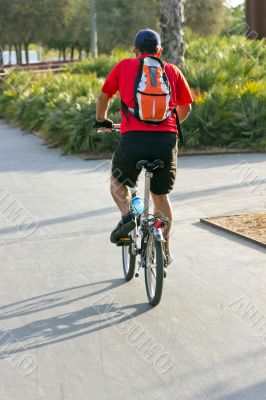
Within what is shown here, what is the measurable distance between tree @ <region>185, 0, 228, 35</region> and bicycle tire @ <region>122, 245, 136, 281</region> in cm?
4747

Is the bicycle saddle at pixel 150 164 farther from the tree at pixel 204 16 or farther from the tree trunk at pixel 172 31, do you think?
the tree at pixel 204 16

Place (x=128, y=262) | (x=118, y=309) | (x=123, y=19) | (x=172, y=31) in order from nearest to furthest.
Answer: (x=118, y=309) → (x=128, y=262) → (x=172, y=31) → (x=123, y=19)

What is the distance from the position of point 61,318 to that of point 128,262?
3.70ft

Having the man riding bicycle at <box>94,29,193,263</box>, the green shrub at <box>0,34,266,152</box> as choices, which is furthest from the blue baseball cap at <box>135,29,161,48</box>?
the green shrub at <box>0,34,266,152</box>

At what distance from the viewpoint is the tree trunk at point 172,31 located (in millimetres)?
19656

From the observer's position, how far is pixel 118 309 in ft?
21.2

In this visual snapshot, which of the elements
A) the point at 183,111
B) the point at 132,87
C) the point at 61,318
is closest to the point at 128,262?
the point at 61,318

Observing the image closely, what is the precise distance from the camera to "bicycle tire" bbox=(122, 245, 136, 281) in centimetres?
711

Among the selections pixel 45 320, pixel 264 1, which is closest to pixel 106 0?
pixel 264 1

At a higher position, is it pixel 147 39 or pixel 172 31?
pixel 147 39

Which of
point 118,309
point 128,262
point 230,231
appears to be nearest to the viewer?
point 118,309

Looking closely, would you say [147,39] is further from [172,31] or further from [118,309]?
[172,31]

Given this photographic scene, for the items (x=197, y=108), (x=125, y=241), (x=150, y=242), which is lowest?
(x=197, y=108)

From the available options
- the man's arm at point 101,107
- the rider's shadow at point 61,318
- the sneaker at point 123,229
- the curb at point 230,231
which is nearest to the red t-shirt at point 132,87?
the man's arm at point 101,107
